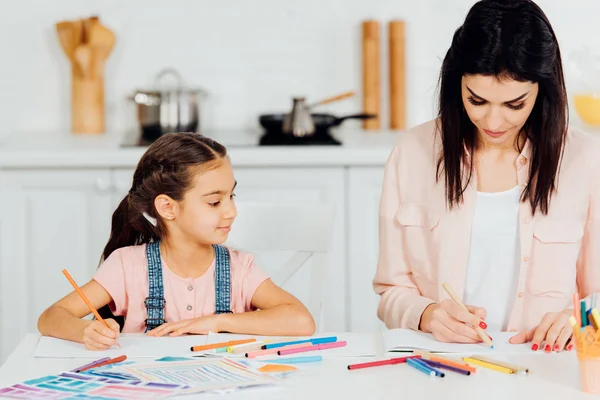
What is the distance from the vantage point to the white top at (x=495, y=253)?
197cm

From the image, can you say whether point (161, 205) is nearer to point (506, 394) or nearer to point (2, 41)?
point (506, 394)

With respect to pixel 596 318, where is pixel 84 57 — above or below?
above

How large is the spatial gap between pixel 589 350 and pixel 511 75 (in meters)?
0.57

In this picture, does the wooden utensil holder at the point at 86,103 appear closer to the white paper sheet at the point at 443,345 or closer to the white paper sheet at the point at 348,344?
the white paper sheet at the point at 348,344

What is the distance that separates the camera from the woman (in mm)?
1886

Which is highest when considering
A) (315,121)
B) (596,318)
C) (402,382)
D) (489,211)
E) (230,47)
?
(230,47)

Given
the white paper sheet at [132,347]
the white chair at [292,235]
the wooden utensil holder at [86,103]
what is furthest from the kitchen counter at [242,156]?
the white paper sheet at [132,347]

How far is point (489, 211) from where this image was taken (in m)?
1.98

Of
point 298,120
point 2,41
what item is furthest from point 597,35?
point 2,41

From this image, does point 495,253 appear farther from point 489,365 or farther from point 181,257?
point 181,257

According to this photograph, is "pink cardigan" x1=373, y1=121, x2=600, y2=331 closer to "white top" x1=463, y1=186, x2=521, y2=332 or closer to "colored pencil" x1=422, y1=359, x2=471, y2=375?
"white top" x1=463, y1=186, x2=521, y2=332

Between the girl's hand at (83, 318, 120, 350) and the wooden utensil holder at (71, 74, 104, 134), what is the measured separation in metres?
2.13

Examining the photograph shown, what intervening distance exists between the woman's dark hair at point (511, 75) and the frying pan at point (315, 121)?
4.86ft

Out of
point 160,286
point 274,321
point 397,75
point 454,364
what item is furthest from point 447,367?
point 397,75
